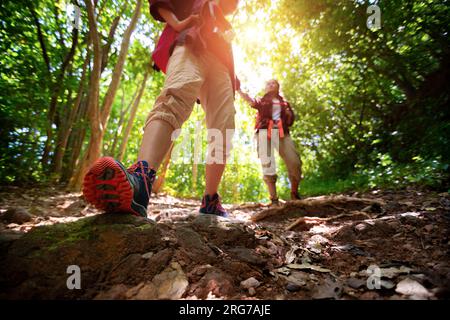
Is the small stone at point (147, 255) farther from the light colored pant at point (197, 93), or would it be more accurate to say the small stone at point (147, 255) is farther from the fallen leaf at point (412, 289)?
the fallen leaf at point (412, 289)

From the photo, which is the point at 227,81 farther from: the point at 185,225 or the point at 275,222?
the point at 275,222

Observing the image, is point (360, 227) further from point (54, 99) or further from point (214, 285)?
point (54, 99)

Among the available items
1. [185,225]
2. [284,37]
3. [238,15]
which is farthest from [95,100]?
[284,37]

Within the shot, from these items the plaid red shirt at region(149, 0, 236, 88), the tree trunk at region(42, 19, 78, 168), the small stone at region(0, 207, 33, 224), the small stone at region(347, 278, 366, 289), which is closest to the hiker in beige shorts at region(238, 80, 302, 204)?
the plaid red shirt at region(149, 0, 236, 88)

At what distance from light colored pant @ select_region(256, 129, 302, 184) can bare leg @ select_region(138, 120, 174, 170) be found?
9.30 ft

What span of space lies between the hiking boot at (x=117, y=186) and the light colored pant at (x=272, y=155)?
3.01 m

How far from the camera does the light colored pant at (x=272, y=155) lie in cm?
402

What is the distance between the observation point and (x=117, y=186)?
43.7 inches

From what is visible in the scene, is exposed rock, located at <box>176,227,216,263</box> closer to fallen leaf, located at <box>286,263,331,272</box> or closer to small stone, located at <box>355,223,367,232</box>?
→ fallen leaf, located at <box>286,263,331,272</box>

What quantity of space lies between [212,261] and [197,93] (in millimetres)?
1105

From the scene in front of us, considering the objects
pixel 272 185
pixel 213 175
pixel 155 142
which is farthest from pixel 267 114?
pixel 155 142

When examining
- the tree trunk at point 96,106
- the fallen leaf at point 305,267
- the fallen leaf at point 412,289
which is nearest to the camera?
the fallen leaf at point 412,289

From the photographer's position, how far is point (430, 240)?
4.80 feet

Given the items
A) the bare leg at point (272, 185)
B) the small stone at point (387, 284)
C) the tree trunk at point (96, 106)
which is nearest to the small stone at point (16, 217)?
the small stone at point (387, 284)
